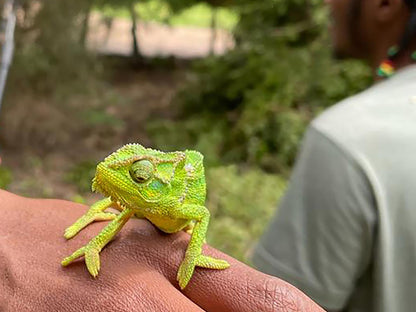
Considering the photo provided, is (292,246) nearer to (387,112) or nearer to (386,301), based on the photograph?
(386,301)

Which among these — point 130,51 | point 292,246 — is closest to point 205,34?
point 130,51

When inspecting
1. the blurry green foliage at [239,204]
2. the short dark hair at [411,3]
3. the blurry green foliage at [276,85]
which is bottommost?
the blurry green foliage at [239,204]

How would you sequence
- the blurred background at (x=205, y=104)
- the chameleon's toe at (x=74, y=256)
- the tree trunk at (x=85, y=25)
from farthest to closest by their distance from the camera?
the tree trunk at (x=85, y=25)
the blurred background at (x=205, y=104)
the chameleon's toe at (x=74, y=256)

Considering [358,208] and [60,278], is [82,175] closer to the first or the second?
[358,208]

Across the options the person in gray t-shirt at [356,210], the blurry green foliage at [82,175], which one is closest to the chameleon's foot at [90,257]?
the person in gray t-shirt at [356,210]

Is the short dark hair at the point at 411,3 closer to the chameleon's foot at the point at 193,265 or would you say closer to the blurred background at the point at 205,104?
the chameleon's foot at the point at 193,265

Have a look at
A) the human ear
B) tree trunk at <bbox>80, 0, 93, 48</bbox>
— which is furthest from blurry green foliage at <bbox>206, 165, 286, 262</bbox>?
the human ear

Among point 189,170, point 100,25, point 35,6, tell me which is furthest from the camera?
point 100,25
